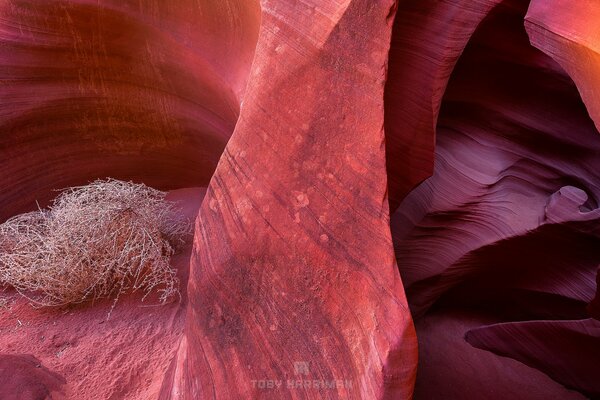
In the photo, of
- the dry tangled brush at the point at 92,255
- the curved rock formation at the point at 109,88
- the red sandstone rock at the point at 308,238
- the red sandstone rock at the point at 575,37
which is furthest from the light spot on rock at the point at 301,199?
the dry tangled brush at the point at 92,255

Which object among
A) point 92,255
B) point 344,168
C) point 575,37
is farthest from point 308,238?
point 92,255

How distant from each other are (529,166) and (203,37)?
195cm

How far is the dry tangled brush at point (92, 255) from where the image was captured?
239cm

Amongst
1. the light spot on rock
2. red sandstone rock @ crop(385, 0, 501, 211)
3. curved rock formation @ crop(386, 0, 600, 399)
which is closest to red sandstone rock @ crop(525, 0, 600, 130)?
red sandstone rock @ crop(385, 0, 501, 211)

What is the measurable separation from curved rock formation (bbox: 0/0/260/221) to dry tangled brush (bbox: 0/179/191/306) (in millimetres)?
636

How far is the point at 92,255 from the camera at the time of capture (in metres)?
2.44

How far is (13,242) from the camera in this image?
2721mm

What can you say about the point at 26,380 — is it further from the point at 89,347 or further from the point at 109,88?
the point at 109,88

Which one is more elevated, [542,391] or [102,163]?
[102,163]

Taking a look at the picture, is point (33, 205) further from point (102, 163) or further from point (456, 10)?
point (456, 10)

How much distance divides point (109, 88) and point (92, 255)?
1.25m

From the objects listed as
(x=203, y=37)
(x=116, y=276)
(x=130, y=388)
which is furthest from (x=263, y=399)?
(x=203, y=37)

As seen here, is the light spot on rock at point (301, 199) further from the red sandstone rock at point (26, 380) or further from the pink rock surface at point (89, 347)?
the red sandstone rock at point (26, 380)

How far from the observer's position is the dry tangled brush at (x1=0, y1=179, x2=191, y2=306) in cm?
239
